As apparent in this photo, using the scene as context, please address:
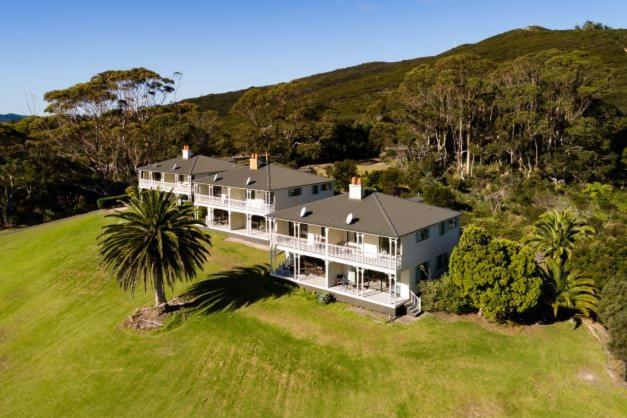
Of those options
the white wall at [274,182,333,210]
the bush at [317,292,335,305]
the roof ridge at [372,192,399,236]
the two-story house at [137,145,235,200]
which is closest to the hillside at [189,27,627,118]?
the two-story house at [137,145,235,200]

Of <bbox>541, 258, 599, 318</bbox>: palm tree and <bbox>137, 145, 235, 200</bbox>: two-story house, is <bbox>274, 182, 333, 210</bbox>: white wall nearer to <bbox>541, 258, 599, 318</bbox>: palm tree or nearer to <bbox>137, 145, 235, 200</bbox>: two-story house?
<bbox>137, 145, 235, 200</bbox>: two-story house

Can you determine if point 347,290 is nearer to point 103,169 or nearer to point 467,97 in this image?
point 467,97

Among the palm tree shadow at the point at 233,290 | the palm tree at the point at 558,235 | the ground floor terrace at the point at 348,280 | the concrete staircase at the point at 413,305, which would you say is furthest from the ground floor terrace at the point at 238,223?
the palm tree at the point at 558,235

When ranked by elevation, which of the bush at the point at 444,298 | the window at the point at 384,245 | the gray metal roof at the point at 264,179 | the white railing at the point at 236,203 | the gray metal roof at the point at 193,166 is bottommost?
the bush at the point at 444,298

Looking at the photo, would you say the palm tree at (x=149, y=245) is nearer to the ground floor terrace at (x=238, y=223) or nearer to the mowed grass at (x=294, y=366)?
the mowed grass at (x=294, y=366)

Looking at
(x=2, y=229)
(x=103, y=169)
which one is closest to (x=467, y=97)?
(x=103, y=169)

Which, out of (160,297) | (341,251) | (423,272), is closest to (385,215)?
(341,251)
